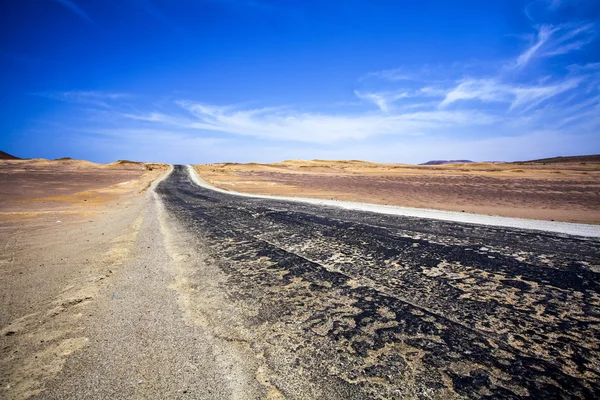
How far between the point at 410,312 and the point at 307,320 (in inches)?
40.9

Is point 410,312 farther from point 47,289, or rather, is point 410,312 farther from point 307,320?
point 47,289

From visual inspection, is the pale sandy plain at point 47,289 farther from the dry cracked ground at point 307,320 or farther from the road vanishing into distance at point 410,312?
the road vanishing into distance at point 410,312

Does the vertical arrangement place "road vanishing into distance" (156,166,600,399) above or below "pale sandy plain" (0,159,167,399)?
above

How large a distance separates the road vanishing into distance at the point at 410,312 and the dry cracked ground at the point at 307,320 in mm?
14

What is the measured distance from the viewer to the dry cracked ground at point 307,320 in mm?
1896

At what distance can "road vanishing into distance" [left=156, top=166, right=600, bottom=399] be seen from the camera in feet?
6.18

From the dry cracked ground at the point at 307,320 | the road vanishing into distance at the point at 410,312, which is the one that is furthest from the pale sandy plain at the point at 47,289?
the road vanishing into distance at the point at 410,312

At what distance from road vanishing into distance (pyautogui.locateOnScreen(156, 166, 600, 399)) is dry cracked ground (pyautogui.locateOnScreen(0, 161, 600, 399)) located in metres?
0.01

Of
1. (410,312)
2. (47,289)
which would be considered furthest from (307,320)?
(47,289)

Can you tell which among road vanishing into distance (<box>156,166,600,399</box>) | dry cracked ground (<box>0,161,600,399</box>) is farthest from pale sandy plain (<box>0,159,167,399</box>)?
road vanishing into distance (<box>156,166,600,399</box>)

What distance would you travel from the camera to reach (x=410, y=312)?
2.75m

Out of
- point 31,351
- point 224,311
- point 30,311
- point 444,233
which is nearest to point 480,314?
point 224,311

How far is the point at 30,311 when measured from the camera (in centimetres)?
301

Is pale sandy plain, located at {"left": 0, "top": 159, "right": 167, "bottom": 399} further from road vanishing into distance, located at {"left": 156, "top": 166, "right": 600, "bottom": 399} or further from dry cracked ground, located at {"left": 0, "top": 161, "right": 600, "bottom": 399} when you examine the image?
road vanishing into distance, located at {"left": 156, "top": 166, "right": 600, "bottom": 399}
